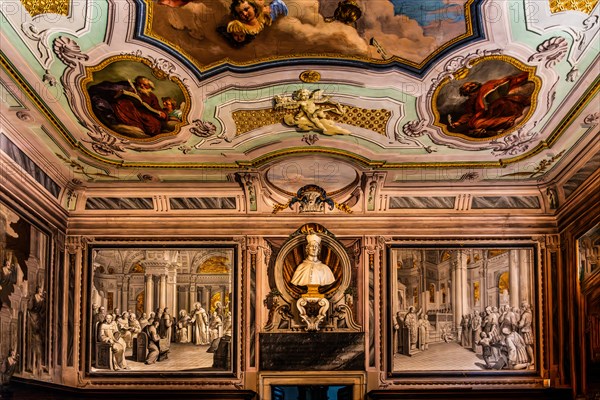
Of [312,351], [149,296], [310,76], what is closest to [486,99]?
[310,76]

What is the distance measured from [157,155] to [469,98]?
6975 millimetres

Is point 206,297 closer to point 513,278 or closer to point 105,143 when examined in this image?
point 105,143

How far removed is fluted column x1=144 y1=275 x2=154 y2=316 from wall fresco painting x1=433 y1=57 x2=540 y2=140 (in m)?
8.17

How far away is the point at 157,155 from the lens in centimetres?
1717

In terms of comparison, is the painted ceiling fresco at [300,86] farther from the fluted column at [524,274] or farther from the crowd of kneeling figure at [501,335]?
the crowd of kneeling figure at [501,335]

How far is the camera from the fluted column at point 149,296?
18938mm

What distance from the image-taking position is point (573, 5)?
11.0m

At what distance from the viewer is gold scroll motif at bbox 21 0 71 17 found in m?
10.7

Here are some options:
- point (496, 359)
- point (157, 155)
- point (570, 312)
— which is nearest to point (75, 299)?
point (157, 155)

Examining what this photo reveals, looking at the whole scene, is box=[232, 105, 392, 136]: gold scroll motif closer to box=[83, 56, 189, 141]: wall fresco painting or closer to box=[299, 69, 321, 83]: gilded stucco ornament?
box=[83, 56, 189, 141]: wall fresco painting

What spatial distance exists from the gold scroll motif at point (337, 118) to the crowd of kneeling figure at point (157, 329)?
5359mm

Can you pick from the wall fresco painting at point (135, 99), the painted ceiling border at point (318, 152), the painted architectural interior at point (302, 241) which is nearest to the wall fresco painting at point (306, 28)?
the wall fresco painting at point (135, 99)

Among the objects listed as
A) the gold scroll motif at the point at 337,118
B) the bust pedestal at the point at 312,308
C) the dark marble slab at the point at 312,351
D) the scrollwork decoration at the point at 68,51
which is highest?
the scrollwork decoration at the point at 68,51

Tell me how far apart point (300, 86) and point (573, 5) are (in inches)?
192
